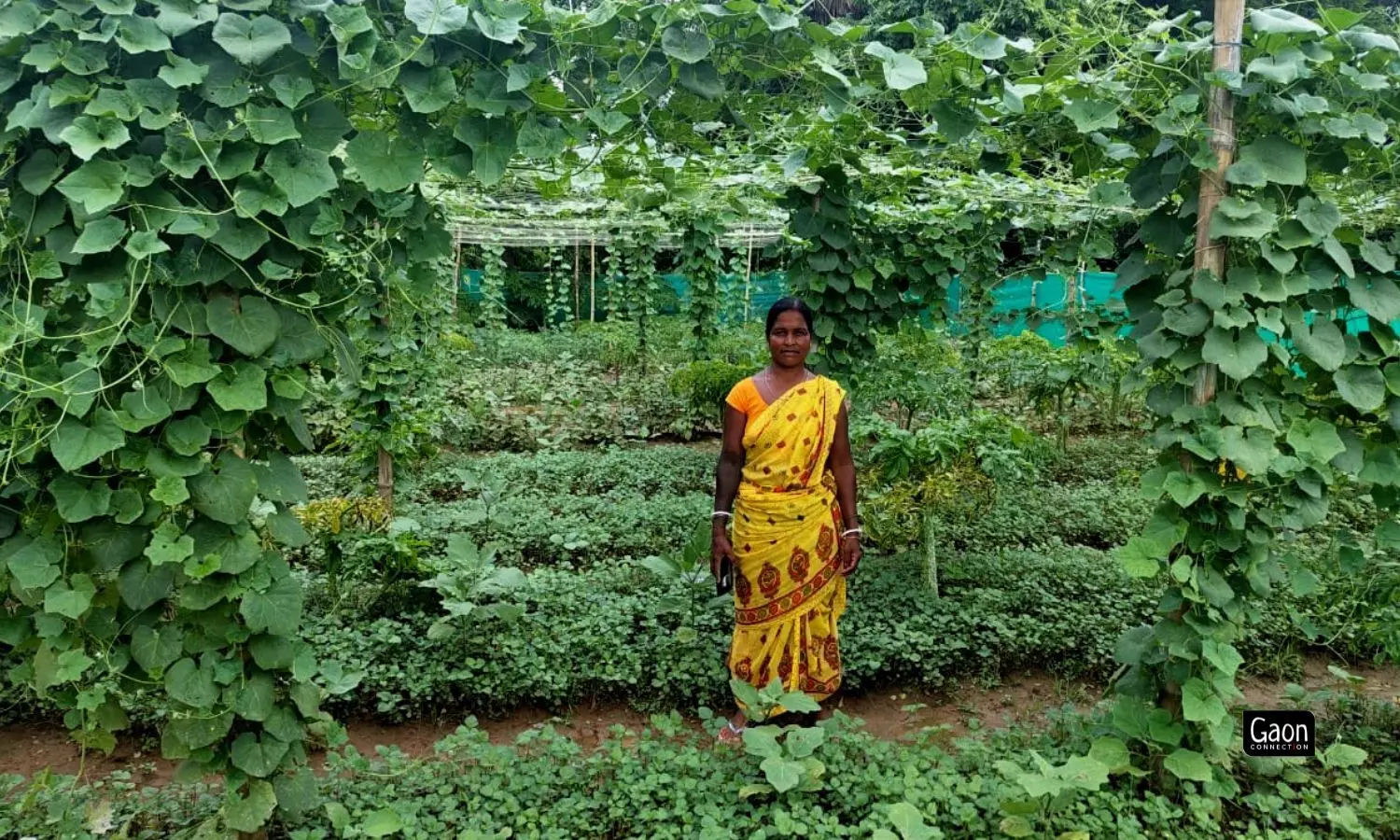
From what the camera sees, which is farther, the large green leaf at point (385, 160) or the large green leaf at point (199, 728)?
the large green leaf at point (199, 728)

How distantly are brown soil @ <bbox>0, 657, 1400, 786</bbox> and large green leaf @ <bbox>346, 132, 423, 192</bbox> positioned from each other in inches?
89.9

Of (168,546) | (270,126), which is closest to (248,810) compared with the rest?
(168,546)

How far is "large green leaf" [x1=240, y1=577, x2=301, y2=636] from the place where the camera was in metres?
2.39

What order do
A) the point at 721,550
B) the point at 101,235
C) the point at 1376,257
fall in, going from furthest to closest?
the point at 721,550 < the point at 1376,257 < the point at 101,235

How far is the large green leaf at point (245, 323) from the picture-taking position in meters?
2.28

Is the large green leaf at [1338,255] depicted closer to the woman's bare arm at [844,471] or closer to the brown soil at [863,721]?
the woman's bare arm at [844,471]

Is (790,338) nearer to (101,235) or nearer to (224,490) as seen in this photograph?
(224,490)

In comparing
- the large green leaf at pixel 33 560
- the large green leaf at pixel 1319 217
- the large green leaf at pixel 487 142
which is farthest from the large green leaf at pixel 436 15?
the large green leaf at pixel 1319 217

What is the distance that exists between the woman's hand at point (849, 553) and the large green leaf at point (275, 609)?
2008 millimetres

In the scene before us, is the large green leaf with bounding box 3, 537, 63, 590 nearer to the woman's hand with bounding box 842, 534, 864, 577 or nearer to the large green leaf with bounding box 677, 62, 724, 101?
the large green leaf with bounding box 677, 62, 724, 101

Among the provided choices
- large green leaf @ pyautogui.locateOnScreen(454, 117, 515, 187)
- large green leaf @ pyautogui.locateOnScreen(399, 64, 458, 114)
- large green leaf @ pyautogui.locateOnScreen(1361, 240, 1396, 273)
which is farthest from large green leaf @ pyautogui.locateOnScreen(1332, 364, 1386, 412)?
large green leaf @ pyautogui.locateOnScreen(399, 64, 458, 114)

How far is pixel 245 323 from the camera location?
2322mm

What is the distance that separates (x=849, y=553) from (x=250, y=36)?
2.63 m

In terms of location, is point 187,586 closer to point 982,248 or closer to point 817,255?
point 817,255
